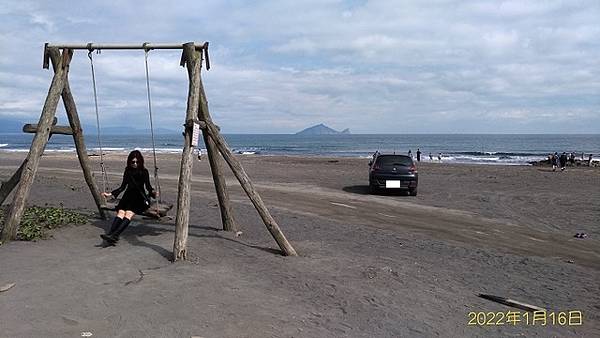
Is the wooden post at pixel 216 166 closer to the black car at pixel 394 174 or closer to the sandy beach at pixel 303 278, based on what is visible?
the sandy beach at pixel 303 278

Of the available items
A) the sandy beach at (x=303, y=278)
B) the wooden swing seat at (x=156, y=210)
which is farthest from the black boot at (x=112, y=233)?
the wooden swing seat at (x=156, y=210)

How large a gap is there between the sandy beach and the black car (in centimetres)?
562

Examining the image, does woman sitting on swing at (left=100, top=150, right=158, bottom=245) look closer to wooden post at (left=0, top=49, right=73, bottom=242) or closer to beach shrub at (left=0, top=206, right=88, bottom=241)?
beach shrub at (left=0, top=206, right=88, bottom=241)

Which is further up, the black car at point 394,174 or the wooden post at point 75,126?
the wooden post at point 75,126

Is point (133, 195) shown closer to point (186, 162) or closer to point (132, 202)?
point (132, 202)

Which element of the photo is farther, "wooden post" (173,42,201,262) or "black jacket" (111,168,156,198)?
"black jacket" (111,168,156,198)

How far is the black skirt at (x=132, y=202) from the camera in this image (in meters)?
8.45

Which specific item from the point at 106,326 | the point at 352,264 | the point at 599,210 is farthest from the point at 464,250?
the point at 599,210

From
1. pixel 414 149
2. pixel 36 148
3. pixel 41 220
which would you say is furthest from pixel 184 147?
pixel 414 149

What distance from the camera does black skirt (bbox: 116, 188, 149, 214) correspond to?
8445mm

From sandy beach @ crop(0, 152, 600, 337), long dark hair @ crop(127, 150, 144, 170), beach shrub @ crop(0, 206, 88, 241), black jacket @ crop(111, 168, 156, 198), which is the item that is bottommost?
sandy beach @ crop(0, 152, 600, 337)

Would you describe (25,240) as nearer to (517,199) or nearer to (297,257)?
(297,257)

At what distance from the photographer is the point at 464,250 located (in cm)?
962

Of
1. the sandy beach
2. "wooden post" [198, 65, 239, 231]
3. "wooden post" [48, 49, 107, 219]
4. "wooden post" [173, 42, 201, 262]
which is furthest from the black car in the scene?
"wooden post" [173, 42, 201, 262]
